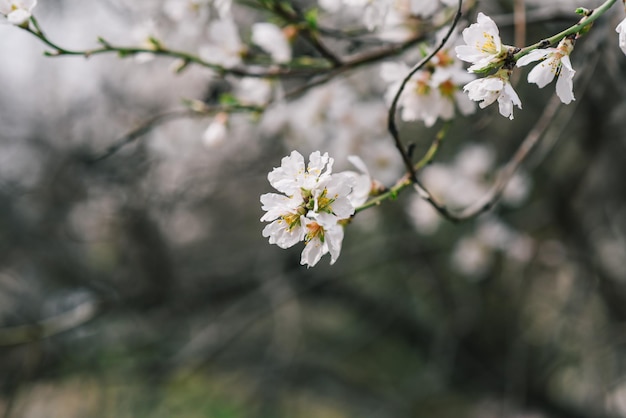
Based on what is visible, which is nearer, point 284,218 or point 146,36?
point 284,218

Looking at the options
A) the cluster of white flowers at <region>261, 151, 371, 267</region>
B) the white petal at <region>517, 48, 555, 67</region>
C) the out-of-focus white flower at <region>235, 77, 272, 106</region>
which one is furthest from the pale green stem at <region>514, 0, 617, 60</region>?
the out-of-focus white flower at <region>235, 77, 272, 106</region>

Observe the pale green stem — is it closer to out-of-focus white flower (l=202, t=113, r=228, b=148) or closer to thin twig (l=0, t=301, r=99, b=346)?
out-of-focus white flower (l=202, t=113, r=228, b=148)

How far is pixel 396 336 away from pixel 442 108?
11.8 ft

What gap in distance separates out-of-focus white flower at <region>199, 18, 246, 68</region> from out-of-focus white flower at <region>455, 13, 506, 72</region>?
2.85 ft

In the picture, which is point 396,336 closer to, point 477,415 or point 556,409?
point 477,415

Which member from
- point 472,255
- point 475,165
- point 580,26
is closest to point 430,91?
point 580,26

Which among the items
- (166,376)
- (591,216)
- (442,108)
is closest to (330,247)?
(442,108)

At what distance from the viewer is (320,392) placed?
15.2 ft

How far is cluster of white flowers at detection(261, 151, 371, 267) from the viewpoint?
836 millimetres

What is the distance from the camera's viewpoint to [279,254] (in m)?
3.47

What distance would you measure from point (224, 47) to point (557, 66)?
102cm

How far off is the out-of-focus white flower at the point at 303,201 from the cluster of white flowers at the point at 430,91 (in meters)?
0.40

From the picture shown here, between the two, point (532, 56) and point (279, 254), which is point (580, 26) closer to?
point (532, 56)

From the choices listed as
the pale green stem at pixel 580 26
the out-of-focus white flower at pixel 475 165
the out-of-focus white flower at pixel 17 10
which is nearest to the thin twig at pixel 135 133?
the out-of-focus white flower at pixel 17 10
